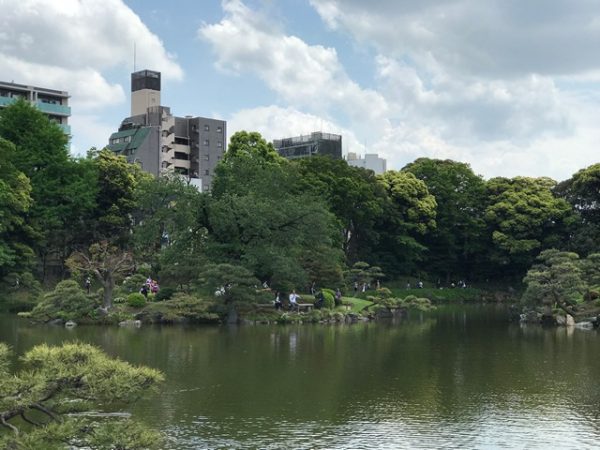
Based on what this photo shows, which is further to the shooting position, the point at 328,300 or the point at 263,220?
the point at 328,300

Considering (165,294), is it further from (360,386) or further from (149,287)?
(360,386)

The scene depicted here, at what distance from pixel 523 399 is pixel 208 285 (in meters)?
17.4

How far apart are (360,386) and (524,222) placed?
3725cm

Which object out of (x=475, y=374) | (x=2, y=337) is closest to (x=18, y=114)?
(x=2, y=337)

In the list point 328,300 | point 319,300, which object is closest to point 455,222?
point 328,300

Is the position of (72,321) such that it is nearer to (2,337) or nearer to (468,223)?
(2,337)

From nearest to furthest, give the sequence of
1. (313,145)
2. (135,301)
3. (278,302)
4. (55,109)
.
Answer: (135,301)
(278,302)
(55,109)
(313,145)

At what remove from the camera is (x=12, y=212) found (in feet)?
122

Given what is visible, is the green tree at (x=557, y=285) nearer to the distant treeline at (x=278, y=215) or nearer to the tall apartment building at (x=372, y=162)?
the distant treeline at (x=278, y=215)

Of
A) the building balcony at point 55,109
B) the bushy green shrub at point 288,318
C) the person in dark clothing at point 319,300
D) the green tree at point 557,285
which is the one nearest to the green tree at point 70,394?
the bushy green shrub at point 288,318

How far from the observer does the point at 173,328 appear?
96.0 feet

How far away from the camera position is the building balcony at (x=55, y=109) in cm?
6225

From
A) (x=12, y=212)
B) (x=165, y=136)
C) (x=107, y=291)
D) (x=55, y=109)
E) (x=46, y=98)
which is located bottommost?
(x=107, y=291)

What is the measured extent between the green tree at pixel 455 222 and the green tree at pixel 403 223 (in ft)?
5.92
